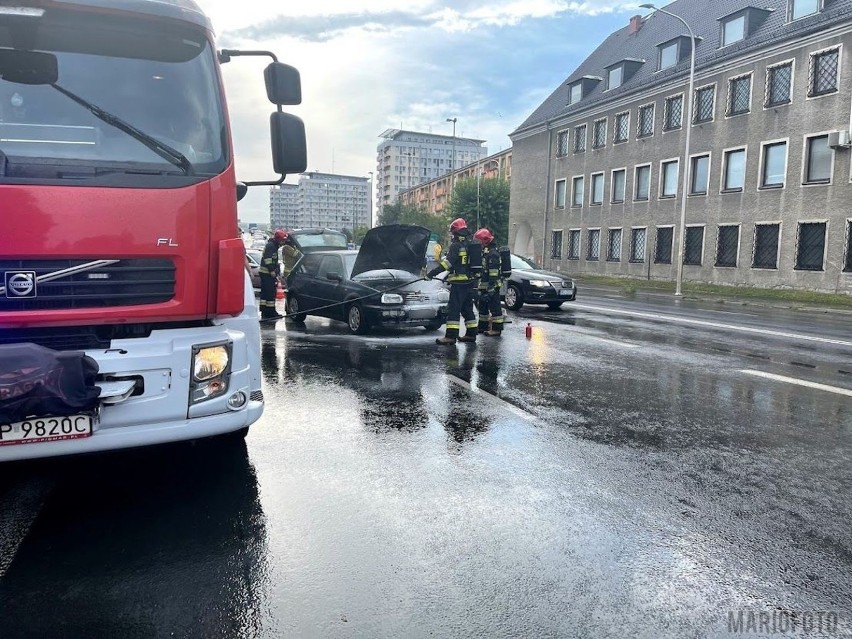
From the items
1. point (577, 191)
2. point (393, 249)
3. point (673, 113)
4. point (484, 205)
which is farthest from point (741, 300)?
point (484, 205)

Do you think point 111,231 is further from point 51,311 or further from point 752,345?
point 752,345

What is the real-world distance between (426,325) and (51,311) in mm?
8361

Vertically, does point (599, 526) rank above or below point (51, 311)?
below

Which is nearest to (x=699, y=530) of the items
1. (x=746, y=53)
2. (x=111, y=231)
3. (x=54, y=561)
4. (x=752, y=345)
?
(x=54, y=561)

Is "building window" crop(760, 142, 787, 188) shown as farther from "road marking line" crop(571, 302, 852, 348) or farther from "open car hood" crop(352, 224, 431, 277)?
"open car hood" crop(352, 224, 431, 277)

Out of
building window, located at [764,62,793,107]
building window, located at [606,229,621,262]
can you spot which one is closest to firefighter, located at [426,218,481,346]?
building window, located at [764,62,793,107]

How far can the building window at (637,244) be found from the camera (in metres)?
35.3

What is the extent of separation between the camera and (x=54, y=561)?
3.24 metres

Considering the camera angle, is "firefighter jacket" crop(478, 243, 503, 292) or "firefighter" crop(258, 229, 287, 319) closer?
"firefighter jacket" crop(478, 243, 503, 292)

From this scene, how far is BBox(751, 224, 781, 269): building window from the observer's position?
27.6 metres

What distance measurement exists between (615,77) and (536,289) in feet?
91.6

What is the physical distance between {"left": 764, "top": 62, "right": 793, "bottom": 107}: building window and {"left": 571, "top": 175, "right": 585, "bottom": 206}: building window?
1350cm

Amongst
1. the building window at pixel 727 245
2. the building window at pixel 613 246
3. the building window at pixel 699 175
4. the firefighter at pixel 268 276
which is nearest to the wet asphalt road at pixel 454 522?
the firefighter at pixel 268 276

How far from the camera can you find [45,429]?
3398 mm
